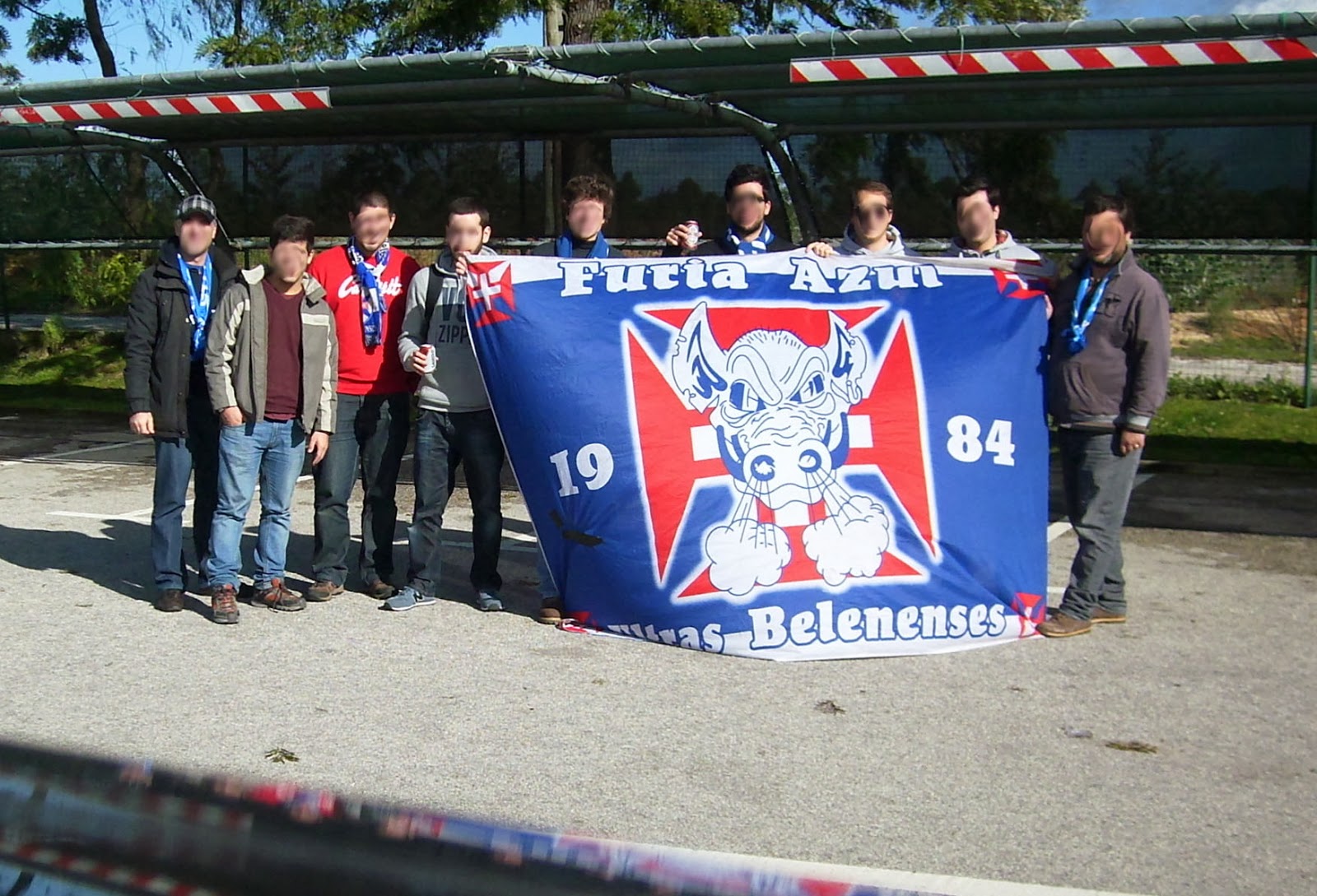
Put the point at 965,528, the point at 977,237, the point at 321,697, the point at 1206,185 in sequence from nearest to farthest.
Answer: the point at 321,697 < the point at 965,528 < the point at 977,237 < the point at 1206,185

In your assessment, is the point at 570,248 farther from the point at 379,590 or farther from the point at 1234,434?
the point at 1234,434

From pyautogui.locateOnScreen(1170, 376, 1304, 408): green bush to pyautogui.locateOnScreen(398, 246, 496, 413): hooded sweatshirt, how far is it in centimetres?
1025

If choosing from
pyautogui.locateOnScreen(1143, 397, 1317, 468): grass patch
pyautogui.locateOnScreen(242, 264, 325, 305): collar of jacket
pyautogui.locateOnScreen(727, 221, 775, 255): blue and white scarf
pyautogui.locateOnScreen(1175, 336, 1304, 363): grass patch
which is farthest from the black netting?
pyautogui.locateOnScreen(242, 264, 325, 305): collar of jacket

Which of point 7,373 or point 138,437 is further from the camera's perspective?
point 7,373

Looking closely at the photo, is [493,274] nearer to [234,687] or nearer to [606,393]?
[606,393]

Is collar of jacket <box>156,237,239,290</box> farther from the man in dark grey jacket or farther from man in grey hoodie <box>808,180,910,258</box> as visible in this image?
the man in dark grey jacket

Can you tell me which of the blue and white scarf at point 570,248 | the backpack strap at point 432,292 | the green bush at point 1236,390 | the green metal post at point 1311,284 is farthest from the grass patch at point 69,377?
the green metal post at point 1311,284

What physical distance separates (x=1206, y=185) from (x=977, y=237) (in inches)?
238

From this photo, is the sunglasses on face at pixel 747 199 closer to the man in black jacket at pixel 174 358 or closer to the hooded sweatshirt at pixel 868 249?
the hooded sweatshirt at pixel 868 249

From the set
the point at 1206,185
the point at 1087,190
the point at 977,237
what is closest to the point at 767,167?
the point at 1087,190

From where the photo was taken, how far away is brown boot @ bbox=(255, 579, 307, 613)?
6508mm

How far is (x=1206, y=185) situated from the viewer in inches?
456

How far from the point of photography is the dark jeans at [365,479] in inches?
264

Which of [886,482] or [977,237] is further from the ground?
[977,237]
